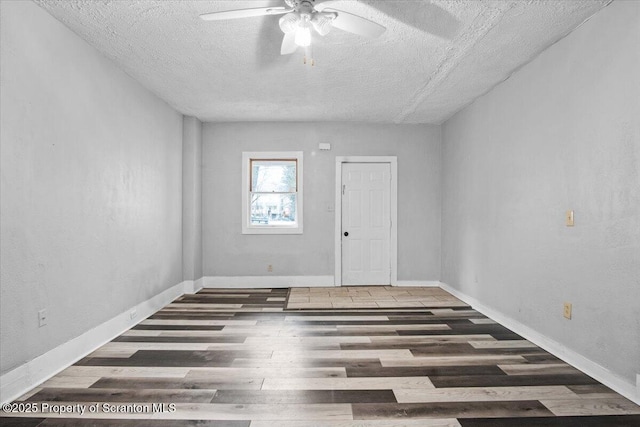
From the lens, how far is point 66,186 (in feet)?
9.96

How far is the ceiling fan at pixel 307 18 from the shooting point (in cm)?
239

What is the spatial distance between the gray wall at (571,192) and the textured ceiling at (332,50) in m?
0.28

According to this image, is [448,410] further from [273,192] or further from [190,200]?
[190,200]

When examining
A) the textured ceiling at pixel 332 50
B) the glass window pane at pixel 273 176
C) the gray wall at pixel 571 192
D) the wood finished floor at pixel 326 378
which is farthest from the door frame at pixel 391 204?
the wood finished floor at pixel 326 378

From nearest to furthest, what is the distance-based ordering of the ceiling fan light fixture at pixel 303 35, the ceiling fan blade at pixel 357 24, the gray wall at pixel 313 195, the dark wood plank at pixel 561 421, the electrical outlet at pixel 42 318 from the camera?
the dark wood plank at pixel 561 421 → the ceiling fan blade at pixel 357 24 → the ceiling fan light fixture at pixel 303 35 → the electrical outlet at pixel 42 318 → the gray wall at pixel 313 195

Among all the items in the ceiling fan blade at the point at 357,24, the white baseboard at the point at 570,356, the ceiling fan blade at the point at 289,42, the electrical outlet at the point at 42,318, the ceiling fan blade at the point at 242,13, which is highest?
the ceiling fan blade at the point at 289,42

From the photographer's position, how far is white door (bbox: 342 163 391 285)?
6.30 metres

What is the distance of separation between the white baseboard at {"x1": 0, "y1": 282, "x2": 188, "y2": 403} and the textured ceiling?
98.1 inches

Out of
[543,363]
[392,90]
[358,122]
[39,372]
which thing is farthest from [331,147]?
[39,372]

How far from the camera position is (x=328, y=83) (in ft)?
14.3

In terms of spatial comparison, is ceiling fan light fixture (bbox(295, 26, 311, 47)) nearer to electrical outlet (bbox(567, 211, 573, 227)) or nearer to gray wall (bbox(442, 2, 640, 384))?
gray wall (bbox(442, 2, 640, 384))

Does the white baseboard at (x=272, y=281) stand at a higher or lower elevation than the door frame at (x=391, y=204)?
lower

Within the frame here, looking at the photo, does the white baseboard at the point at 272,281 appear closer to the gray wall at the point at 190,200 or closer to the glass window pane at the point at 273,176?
the gray wall at the point at 190,200

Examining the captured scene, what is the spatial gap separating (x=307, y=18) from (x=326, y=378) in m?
2.46
